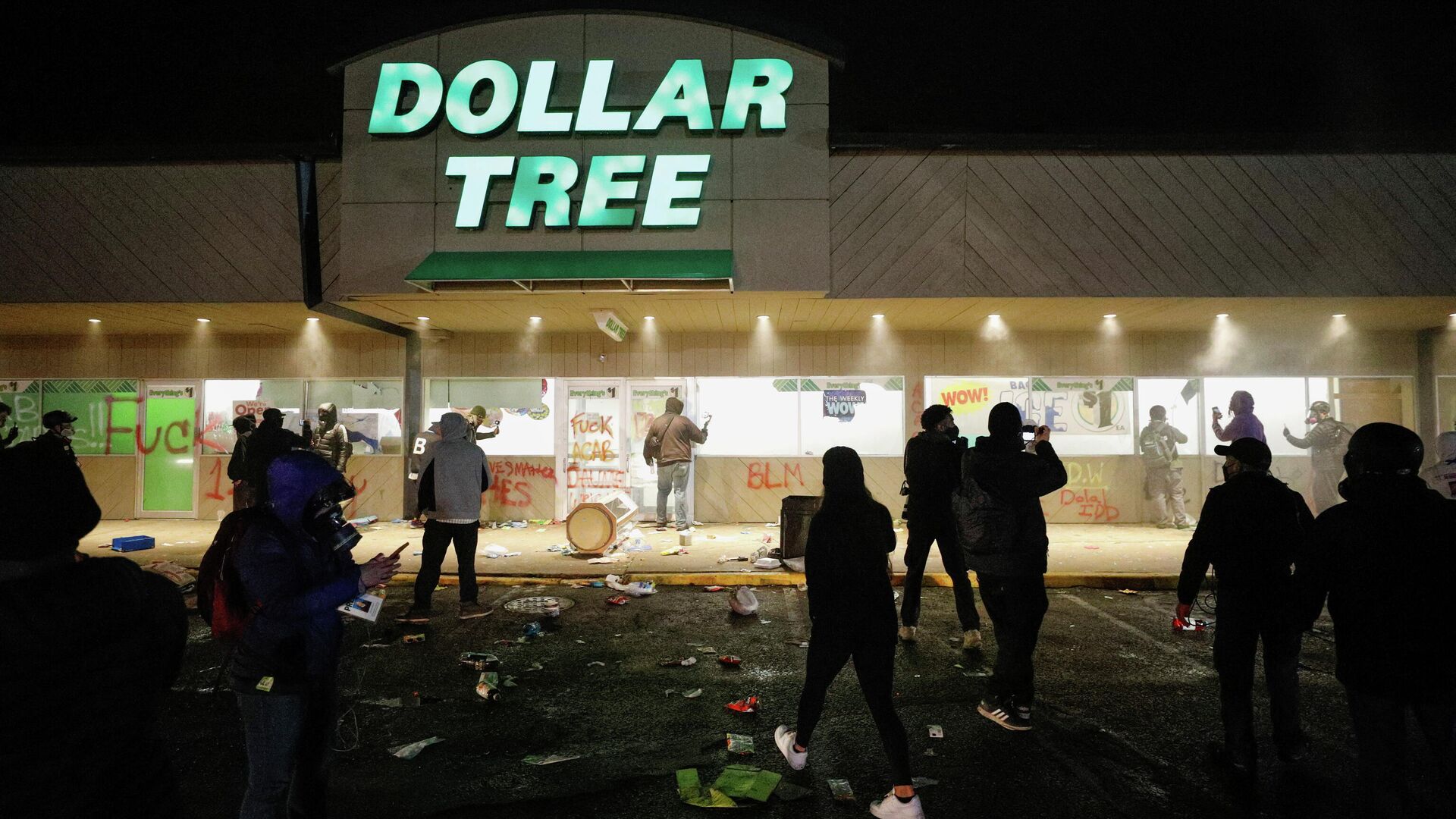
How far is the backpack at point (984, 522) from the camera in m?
4.54

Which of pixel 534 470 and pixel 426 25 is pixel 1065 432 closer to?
pixel 534 470

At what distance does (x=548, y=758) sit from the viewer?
13.5ft

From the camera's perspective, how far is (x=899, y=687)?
520 cm

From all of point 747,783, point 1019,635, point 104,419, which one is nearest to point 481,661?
point 747,783

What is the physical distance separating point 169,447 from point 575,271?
31.7 ft

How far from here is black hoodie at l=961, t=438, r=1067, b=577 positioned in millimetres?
4543

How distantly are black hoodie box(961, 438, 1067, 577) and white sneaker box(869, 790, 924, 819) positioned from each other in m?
1.70

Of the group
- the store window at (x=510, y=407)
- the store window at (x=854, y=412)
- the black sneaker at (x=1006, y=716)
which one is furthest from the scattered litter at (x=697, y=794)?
the store window at (x=510, y=407)

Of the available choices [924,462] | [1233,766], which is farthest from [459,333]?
[1233,766]

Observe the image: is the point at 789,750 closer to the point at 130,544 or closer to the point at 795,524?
the point at 795,524

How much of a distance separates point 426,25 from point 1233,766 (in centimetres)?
1179

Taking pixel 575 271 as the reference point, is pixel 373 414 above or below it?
below

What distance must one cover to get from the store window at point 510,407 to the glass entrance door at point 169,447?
4475mm

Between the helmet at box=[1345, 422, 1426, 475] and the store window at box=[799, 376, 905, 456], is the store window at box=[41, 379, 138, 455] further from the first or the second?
the helmet at box=[1345, 422, 1426, 475]
